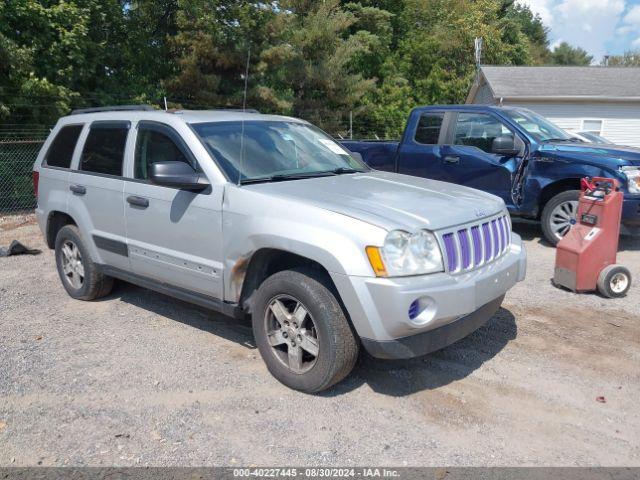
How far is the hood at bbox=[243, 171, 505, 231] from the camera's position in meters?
3.68

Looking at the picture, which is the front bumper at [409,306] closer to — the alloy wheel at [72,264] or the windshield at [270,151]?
the windshield at [270,151]

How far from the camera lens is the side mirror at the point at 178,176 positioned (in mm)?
4195

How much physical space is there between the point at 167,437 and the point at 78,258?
2943mm

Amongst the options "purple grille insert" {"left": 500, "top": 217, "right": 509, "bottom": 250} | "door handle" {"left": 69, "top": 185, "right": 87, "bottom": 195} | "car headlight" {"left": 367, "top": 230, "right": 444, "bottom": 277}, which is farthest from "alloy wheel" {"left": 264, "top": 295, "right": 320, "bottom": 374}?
"door handle" {"left": 69, "top": 185, "right": 87, "bottom": 195}

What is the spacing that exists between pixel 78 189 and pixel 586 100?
22529 millimetres

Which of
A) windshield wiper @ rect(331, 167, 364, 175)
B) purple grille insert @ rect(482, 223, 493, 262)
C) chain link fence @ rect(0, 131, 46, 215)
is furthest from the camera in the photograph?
chain link fence @ rect(0, 131, 46, 215)

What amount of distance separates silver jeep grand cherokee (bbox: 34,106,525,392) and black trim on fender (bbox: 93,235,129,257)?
18 mm

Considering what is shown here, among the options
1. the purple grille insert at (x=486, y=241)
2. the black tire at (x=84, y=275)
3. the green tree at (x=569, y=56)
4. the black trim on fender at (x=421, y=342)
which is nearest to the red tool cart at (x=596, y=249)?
the purple grille insert at (x=486, y=241)

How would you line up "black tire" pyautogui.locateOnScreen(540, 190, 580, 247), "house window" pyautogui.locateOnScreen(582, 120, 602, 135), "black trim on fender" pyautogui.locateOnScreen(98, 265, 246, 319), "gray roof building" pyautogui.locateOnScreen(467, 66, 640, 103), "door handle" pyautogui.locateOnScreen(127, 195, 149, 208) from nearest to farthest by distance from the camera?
"black trim on fender" pyautogui.locateOnScreen(98, 265, 246, 319), "door handle" pyautogui.locateOnScreen(127, 195, 149, 208), "black tire" pyautogui.locateOnScreen(540, 190, 580, 247), "gray roof building" pyautogui.locateOnScreen(467, 66, 640, 103), "house window" pyautogui.locateOnScreen(582, 120, 602, 135)

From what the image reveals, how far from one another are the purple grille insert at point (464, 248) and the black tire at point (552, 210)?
4482 millimetres

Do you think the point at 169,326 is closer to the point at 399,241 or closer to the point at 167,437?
the point at 167,437

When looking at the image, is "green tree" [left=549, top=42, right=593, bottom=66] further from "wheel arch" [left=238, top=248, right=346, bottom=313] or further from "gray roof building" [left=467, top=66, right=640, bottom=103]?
"wheel arch" [left=238, top=248, right=346, bottom=313]

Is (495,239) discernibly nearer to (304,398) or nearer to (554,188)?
(304,398)

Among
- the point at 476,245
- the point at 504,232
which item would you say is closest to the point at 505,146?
the point at 504,232
